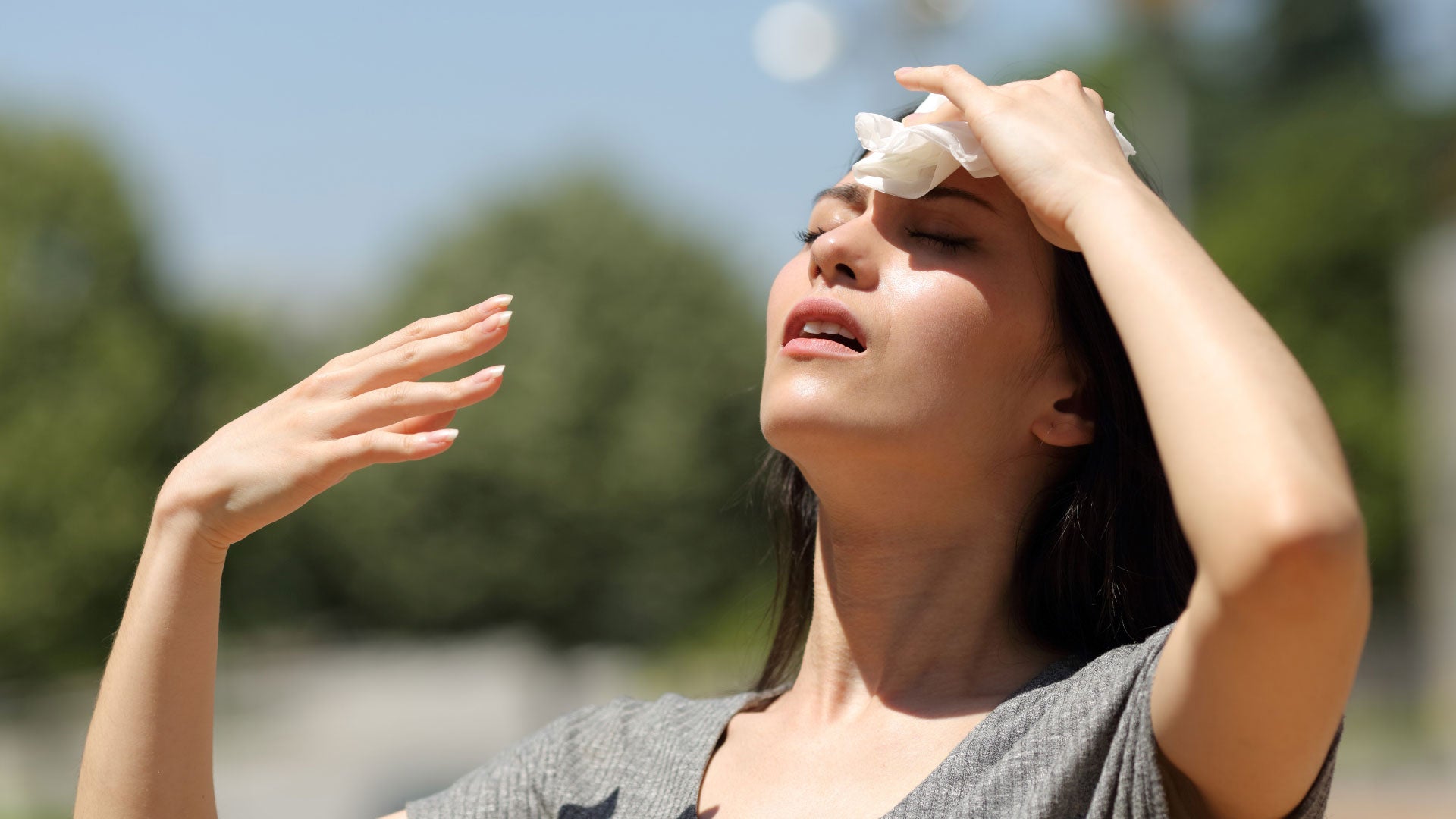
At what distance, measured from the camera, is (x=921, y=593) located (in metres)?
2.36

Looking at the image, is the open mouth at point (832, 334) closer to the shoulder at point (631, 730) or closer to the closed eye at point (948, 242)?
the closed eye at point (948, 242)

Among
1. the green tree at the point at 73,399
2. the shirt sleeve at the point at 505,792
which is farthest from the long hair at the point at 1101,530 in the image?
the green tree at the point at 73,399

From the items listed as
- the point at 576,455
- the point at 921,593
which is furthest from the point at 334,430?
the point at 576,455

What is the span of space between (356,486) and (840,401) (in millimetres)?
17523

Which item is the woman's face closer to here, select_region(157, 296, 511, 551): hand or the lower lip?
the lower lip

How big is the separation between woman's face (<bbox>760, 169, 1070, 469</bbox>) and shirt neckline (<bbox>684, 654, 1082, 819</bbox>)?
383 millimetres

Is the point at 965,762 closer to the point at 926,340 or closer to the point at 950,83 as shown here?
the point at 926,340

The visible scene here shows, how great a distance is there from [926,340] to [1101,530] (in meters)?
0.48

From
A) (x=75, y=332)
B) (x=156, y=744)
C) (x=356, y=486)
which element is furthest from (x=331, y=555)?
(x=156, y=744)

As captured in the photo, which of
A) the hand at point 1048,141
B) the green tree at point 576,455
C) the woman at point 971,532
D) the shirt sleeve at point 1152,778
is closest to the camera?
the woman at point 971,532

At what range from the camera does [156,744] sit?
6.86 ft

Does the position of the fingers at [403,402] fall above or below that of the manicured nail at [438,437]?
above

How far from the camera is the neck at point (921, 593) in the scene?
7.45 feet

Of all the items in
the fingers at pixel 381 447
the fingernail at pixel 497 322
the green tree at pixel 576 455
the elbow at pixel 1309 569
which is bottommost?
the elbow at pixel 1309 569
